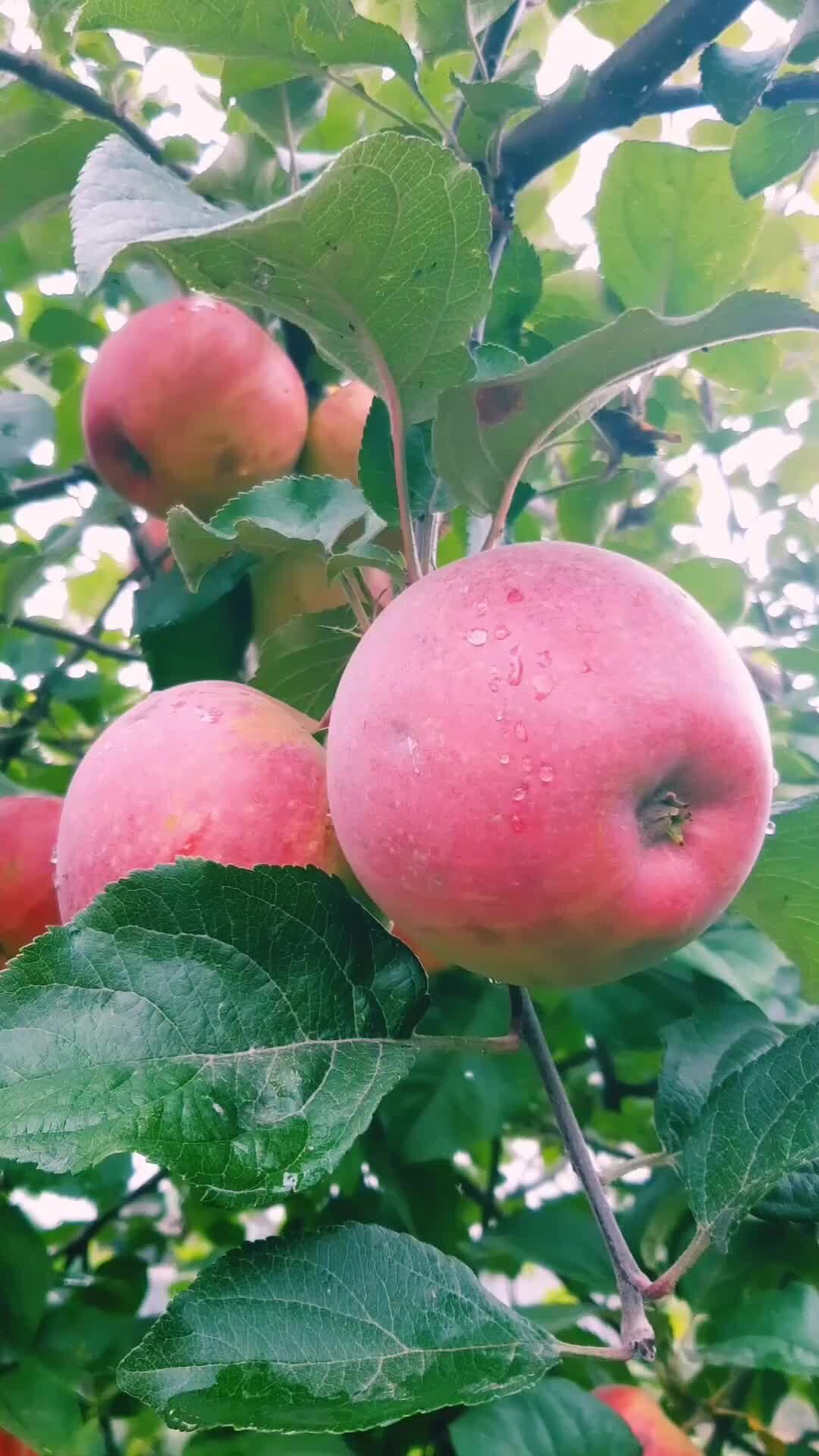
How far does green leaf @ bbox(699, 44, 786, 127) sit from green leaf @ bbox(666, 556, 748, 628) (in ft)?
1.52

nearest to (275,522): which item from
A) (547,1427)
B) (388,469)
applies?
(388,469)

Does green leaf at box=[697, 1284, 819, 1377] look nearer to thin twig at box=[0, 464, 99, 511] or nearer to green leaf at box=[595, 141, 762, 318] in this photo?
green leaf at box=[595, 141, 762, 318]

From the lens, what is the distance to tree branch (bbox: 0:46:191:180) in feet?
3.40

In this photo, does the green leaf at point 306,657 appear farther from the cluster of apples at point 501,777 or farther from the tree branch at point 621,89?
the tree branch at point 621,89

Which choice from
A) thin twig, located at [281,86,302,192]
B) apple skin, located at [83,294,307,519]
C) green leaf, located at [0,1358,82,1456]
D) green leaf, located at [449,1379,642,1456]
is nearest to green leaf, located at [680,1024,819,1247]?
green leaf, located at [449,1379,642,1456]

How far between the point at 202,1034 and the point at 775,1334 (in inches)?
23.0

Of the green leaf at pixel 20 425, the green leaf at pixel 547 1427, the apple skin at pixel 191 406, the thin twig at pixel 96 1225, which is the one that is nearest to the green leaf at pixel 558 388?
the apple skin at pixel 191 406

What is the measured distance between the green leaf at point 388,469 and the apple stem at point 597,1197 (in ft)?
1.07

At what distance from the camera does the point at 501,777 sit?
1.61ft

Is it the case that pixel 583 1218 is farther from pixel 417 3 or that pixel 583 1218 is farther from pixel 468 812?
pixel 417 3

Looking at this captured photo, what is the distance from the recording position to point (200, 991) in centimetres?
56

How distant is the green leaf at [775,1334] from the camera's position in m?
0.81

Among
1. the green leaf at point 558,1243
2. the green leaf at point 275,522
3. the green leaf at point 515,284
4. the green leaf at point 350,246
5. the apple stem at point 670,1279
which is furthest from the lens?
the green leaf at point 558,1243

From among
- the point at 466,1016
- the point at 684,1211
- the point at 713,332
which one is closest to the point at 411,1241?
the point at 466,1016
